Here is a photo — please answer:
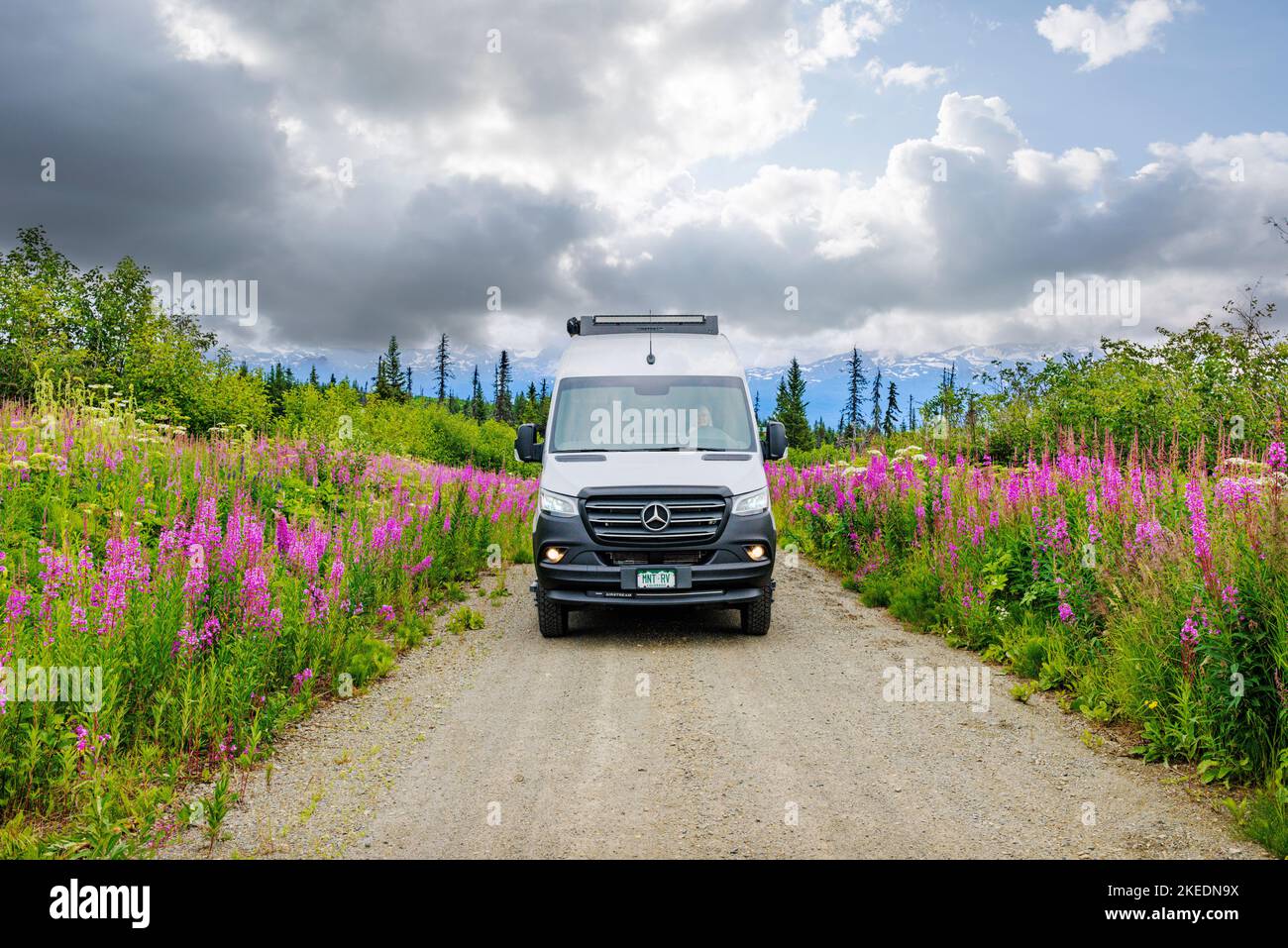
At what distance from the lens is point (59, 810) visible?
148 inches

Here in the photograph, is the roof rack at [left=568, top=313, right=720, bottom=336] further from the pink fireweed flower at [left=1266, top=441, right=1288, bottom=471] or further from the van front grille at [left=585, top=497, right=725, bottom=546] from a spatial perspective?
the pink fireweed flower at [left=1266, top=441, right=1288, bottom=471]

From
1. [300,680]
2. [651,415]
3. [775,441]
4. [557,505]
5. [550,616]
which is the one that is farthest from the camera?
[651,415]

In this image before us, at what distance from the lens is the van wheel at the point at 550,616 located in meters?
8.09

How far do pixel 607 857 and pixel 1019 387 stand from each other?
1676 cm

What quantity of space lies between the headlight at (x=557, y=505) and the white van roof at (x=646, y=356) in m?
1.78

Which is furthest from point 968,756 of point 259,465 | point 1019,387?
point 1019,387

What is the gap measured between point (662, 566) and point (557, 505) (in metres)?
1.23

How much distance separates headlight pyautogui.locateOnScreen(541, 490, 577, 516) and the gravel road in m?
1.43

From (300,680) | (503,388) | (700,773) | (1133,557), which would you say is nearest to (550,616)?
(300,680)

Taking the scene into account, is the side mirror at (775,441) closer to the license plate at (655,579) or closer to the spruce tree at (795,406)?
the license plate at (655,579)

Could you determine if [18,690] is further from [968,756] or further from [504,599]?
[504,599]

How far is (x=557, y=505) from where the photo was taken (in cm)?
788

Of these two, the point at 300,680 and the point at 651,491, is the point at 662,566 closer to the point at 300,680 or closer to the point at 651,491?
the point at 651,491

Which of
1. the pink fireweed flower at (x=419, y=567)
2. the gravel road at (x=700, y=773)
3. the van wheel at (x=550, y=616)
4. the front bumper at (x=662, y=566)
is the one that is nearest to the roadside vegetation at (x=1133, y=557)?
the gravel road at (x=700, y=773)
